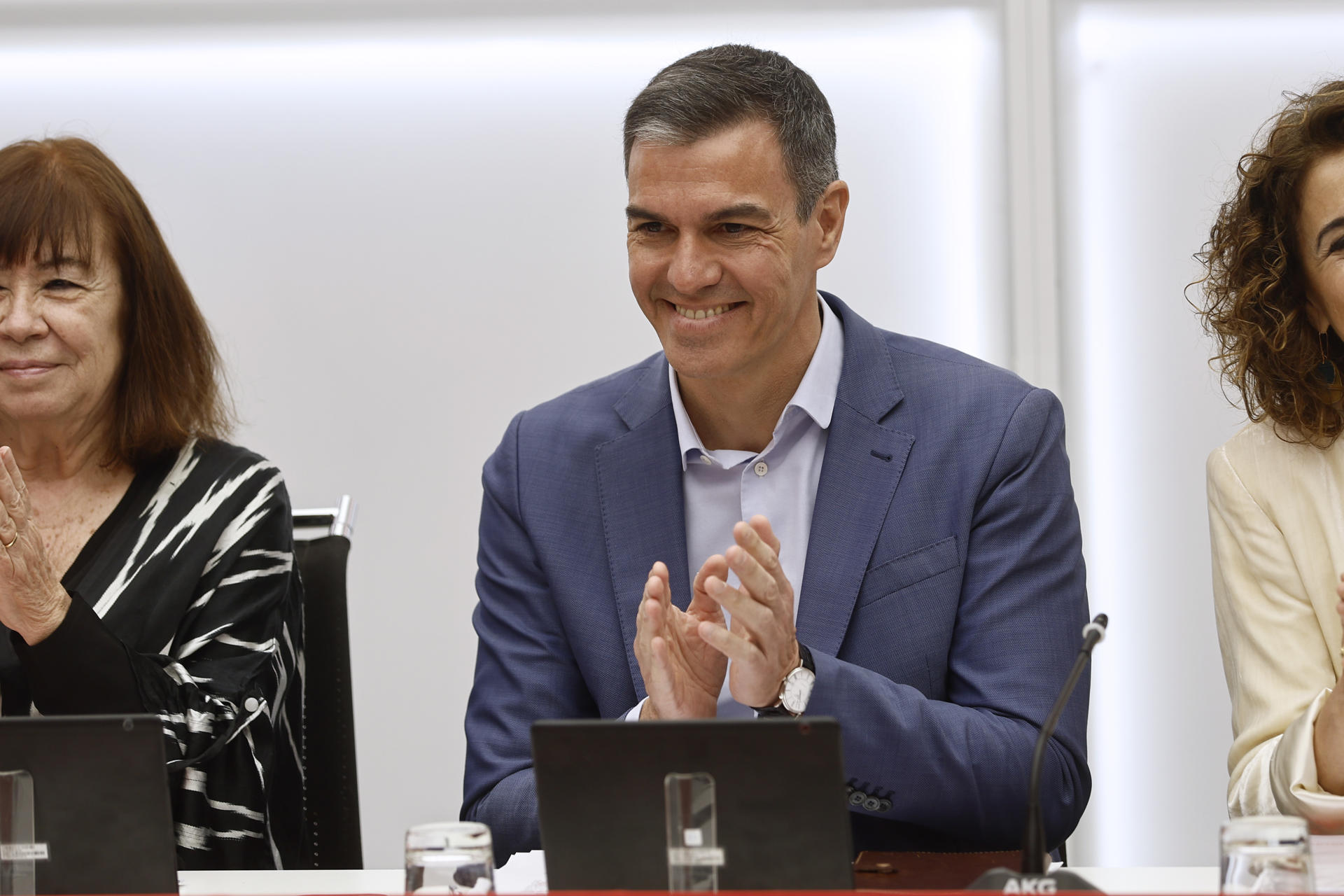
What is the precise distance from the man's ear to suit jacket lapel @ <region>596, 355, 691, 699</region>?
30cm

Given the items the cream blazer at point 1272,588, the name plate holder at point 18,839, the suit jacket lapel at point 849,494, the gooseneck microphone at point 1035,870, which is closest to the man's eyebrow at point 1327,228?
the cream blazer at point 1272,588

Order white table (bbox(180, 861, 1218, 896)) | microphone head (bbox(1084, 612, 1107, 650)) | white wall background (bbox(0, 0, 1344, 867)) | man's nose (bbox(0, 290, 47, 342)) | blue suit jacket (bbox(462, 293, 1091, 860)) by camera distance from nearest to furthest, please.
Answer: microphone head (bbox(1084, 612, 1107, 650)) → white table (bbox(180, 861, 1218, 896)) → blue suit jacket (bbox(462, 293, 1091, 860)) → man's nose (bbox(0, 290, 47, 342)) → white wall background (bbox(0, 0, 1344, 867))

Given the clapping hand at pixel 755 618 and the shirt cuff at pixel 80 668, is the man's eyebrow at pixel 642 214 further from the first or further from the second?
the shirt cuff at pixel 80 668

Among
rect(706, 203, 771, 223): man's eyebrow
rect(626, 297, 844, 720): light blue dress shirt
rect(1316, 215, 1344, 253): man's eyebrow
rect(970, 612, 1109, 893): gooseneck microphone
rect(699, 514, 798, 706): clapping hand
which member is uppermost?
rect(706, 203, 771, 223): man's eyebrow

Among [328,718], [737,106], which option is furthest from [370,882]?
[737,106]

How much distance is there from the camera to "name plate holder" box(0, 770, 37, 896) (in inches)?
51.4

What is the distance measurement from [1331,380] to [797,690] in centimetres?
94

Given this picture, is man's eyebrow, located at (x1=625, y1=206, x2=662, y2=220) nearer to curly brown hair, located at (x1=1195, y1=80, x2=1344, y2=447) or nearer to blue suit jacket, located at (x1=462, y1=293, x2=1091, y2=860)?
blue suit jacket, located at (x1=462, y1=293, x2=1091, y2=860)

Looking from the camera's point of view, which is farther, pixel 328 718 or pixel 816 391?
pixel 328 718

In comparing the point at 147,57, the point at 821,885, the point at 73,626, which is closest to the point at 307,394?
the point at 147,57

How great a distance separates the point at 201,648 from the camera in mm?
2125

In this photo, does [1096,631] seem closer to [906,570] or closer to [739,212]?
[906,570]

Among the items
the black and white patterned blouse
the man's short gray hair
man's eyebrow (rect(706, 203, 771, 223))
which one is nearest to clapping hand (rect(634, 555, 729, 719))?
man's eyebrow (rect(706, 203, 771, 223))

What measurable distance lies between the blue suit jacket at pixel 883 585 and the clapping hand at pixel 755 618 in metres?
0.13
